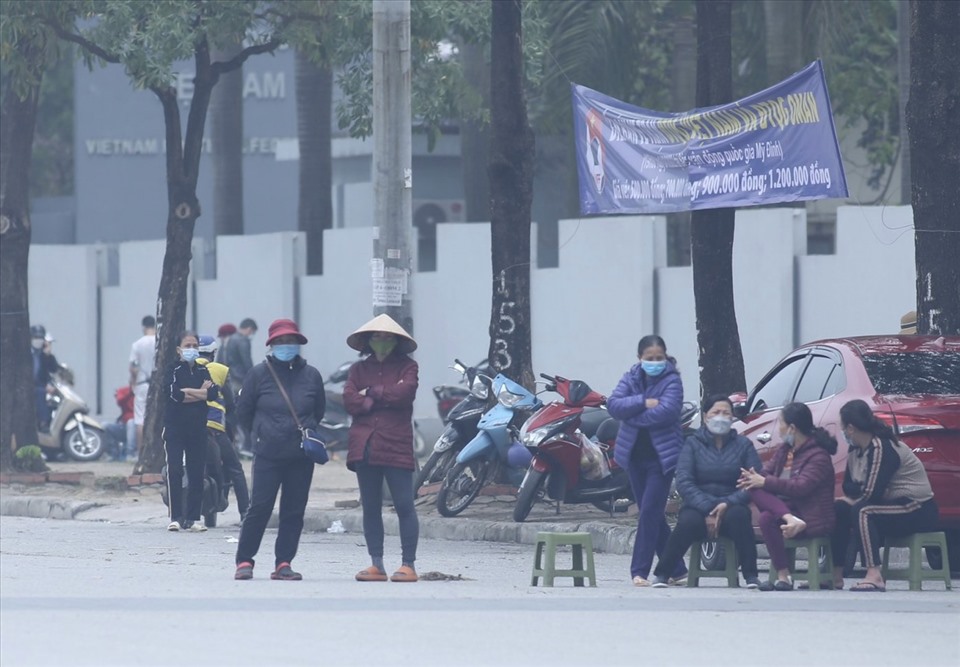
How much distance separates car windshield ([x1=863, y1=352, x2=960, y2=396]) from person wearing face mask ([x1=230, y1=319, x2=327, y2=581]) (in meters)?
3.55

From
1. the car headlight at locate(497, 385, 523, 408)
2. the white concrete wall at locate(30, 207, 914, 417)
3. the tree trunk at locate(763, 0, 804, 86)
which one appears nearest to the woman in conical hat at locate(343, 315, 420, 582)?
the car headlight at locate(497, 385, 523, 408)

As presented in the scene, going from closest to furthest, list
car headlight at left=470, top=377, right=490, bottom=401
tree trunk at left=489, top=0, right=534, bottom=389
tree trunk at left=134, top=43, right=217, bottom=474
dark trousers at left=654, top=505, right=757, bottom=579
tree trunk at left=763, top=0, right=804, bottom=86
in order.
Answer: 1. dark trousers at left=654, top=505, right=757, bottom=579
2. car headlight at left=470, top=377, right=490, bottom=401
3. tree trunk at left=489, top=0, right=534, bottom=389
4. tree trunk at left=134, top=43, right=217, bottom=474
5. tree trunk at left=763, top=0, right=804, bottom=86

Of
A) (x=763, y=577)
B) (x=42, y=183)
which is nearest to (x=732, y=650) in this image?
(x=763, y=577)

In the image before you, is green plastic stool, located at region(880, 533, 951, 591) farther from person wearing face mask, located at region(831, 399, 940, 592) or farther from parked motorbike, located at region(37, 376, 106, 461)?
parked motorbike, located at region(37, 376, 106, 461)

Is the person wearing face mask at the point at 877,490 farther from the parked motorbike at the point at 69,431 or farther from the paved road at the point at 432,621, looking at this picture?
the parked motorbike at the point at 69,431

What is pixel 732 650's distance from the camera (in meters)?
8.50

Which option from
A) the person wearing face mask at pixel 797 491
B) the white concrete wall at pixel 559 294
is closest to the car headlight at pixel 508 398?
the person wearing face mask at pixel 797 491

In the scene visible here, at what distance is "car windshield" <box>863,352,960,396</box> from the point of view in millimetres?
11422

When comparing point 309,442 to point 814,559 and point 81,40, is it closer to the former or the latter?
point 814,559

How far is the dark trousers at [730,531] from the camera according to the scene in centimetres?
1112

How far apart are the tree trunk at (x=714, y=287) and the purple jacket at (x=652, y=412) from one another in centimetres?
403

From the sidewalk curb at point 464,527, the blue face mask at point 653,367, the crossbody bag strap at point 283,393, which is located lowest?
the sidewalk curb at point 464,527

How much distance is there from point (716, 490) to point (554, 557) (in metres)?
1.09

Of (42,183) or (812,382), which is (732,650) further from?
(42,183)
